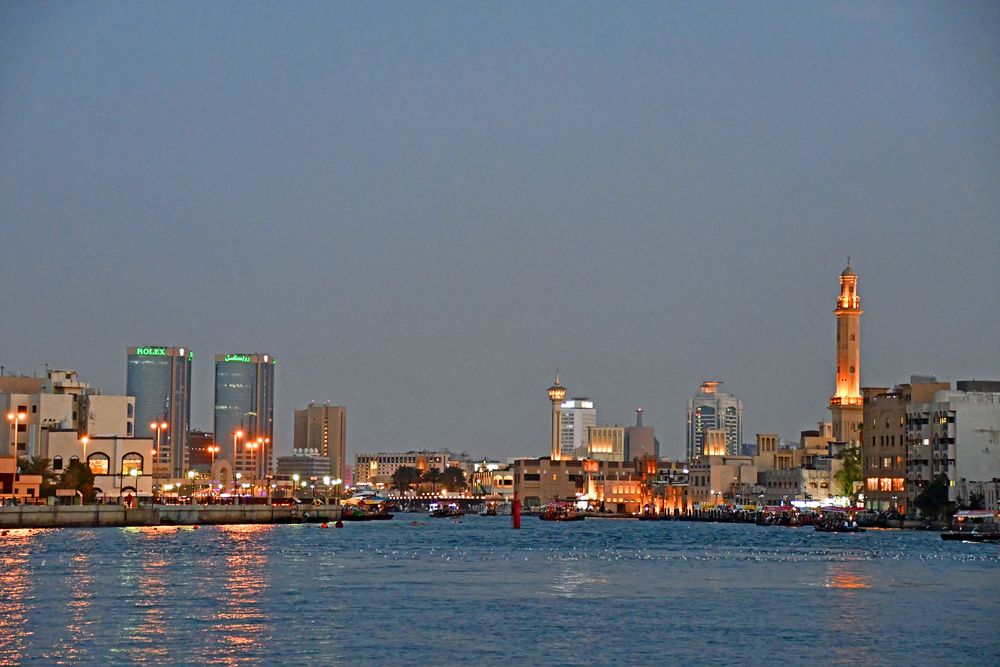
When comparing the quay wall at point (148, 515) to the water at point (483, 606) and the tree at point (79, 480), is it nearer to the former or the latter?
the tree at point (79, 480)

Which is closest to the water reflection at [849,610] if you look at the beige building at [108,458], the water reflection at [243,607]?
the water reflection at [243,607]

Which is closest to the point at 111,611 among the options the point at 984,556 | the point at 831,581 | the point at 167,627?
the point at 167,627

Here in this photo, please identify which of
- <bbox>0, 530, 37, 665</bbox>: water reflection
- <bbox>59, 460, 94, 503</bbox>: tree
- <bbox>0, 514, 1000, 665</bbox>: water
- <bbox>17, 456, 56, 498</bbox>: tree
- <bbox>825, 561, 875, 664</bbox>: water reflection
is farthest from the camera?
<bbox>59, 460, 94, 503</bbox>: tree

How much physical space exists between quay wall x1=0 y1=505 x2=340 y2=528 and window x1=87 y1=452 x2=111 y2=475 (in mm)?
10709

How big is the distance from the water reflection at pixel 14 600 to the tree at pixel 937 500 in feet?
303

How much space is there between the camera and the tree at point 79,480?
156625mm

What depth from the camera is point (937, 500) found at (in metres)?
161

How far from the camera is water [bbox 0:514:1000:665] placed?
162 feet

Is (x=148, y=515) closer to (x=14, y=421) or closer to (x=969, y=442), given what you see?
(x=14, y=421)

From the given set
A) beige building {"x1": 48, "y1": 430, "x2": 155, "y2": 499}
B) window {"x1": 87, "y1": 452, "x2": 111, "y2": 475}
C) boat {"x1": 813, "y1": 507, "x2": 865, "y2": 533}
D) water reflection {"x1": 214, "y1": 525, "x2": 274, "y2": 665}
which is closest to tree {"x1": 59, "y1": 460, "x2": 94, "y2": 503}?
beige building {"x1": 48, "y1": 430, "x2": 155, "y2": 499}

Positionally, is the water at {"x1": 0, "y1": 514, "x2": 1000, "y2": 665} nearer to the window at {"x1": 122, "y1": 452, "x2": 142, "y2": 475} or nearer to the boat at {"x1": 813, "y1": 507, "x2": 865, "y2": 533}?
the boat at {"x1": 813, "y1": 507, "x2": 865, "y2": 533}

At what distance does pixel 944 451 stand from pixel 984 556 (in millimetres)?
60538

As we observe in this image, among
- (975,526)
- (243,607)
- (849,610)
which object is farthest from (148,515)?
(849,610)

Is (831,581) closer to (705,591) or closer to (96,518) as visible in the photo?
(705,591)
